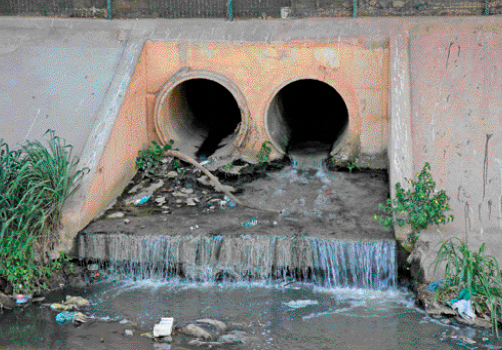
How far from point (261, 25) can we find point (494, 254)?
4.57 m

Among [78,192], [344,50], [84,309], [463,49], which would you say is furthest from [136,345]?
[463,49]

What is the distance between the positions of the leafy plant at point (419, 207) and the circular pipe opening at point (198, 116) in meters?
2.83

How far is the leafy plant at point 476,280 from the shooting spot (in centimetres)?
612

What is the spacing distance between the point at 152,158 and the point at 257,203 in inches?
69.6

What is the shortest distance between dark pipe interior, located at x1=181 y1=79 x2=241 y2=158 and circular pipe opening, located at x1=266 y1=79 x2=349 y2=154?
70cm

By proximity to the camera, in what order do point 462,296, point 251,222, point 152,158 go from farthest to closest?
point 152,158, point 251,222, point 462,296

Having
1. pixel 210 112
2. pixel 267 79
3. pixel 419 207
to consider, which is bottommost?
pixel 419 207

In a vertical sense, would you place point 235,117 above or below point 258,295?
above

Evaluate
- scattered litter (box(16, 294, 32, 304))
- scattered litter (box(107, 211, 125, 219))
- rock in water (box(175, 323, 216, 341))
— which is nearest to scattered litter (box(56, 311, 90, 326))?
scattered litter (box(16, 294, 32, 304))

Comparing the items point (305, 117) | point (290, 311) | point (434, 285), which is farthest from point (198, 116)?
point (434, 285)

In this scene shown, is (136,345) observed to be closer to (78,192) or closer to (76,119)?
(78,192)

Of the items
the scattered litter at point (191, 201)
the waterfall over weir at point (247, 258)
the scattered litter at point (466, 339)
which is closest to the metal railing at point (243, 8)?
the scattered litter at point (191, 201)

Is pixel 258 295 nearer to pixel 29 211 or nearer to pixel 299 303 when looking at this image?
pixel 299 303

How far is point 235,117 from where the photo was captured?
1101cm
